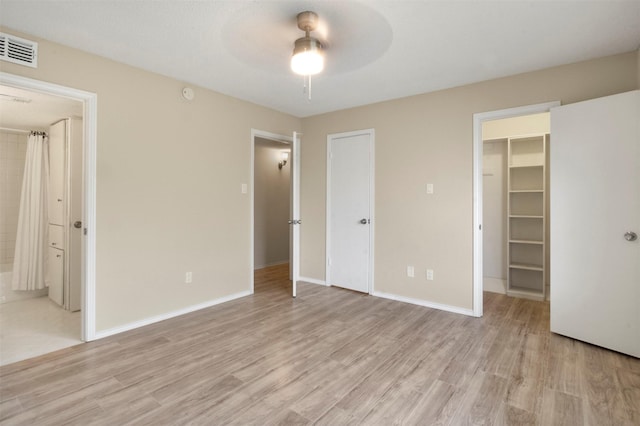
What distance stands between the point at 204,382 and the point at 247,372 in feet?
0.94

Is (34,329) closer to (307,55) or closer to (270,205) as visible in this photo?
(307,55)

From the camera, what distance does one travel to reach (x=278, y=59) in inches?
107

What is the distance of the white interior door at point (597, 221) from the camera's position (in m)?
2.43

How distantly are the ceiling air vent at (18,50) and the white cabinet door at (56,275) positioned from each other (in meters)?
2.09

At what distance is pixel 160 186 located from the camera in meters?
3.16

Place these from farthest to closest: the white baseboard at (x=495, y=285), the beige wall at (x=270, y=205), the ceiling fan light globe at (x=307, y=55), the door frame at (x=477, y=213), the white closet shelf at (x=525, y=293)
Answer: the beige wall at (x=270, y=205)
the white baseboard at (x=495, y=285)
the white closet shelf at (x=525, y=293)
the door frame at (x=477, y=213)
the ceiling fan light globe at (x=307, y=55)

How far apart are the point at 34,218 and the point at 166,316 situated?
7.51 ft

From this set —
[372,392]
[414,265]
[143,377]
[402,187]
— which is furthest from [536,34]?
[143,377]

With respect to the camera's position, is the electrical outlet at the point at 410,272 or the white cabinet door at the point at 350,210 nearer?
the electrical outlet at the point at 410,272

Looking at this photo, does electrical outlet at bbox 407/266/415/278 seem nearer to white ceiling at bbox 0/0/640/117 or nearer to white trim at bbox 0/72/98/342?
white ceiling at bbox 0/0/640/117

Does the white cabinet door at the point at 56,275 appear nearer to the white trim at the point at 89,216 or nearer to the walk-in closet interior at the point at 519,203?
the white trim at the point at 89,216

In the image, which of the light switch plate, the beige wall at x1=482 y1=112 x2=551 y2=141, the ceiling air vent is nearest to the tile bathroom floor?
the ceiling air vent

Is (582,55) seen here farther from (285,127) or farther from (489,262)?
(285,127)

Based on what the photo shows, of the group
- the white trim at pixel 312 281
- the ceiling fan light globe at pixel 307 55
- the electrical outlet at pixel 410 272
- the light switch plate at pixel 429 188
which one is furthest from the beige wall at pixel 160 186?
the light switch plate at pixel 429 188
